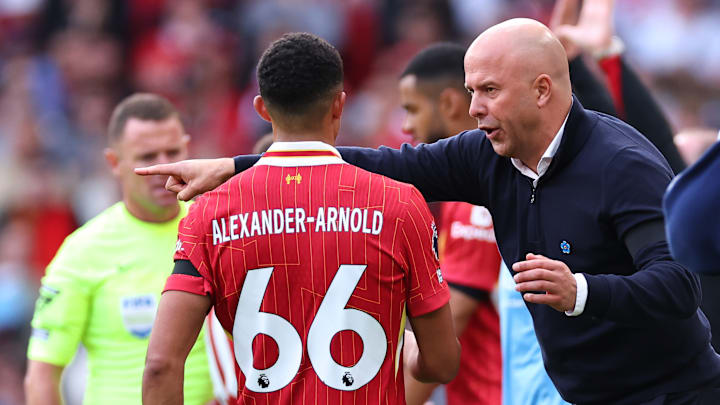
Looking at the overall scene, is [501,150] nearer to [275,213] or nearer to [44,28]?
[275,213]

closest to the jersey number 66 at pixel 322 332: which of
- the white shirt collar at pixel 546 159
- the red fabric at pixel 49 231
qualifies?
the white shirt collar at pixel 546 159

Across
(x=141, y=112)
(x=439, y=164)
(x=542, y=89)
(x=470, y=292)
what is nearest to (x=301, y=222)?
(x=439, y=164)

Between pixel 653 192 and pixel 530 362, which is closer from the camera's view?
pixel 653 192

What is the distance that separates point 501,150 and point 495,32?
413 millimetres

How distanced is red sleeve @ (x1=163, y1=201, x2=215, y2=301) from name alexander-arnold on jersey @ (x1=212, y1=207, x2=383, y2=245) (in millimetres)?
81

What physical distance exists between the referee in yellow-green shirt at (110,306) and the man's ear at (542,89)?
2088 millimetres

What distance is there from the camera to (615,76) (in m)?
5.19

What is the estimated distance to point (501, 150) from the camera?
3627 millimetres

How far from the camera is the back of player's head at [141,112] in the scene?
205 inches

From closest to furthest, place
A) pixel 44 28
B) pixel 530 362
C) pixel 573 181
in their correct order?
pixel 573 181 < pixel 530 362 < pixel 44 28

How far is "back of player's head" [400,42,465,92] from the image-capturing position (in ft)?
18.0

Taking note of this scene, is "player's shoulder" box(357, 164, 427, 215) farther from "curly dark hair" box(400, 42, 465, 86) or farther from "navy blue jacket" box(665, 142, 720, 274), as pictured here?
"curly dark hair" box(400, 42, 465, 86)

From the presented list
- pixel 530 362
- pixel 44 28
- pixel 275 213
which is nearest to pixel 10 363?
pixel 44 28

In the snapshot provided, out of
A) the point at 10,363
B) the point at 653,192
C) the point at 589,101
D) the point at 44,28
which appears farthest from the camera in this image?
Result: the point at 44,28
